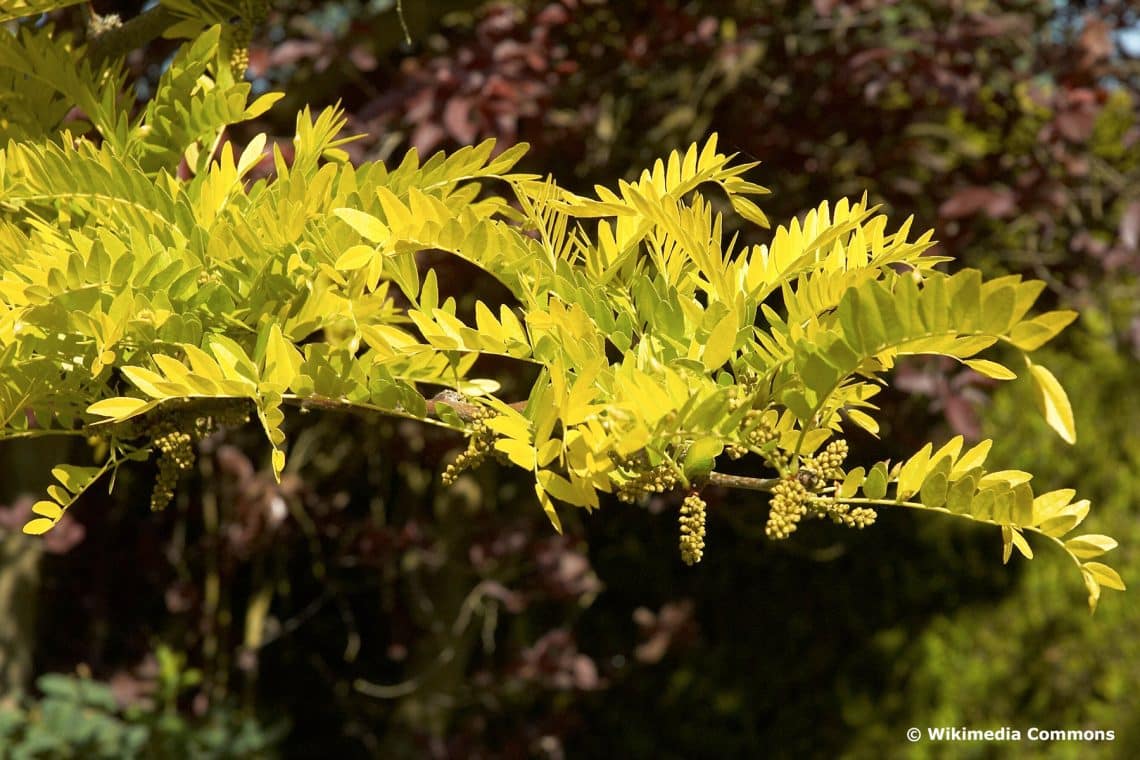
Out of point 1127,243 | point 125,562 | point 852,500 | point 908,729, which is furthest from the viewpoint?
point 908,729

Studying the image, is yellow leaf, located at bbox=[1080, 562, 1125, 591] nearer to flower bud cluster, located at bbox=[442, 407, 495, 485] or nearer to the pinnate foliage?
the pinnate foliage

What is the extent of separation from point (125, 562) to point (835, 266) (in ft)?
10.6

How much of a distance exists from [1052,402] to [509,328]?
421mm

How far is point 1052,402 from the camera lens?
0.71 meters

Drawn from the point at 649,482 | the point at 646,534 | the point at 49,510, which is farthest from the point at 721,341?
the point at 646,534

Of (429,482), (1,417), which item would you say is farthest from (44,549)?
(1,417)

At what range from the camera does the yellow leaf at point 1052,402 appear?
0.71 m

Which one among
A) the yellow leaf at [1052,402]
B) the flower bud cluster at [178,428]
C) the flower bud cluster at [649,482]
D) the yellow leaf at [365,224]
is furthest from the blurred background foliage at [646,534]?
the yellow leaf at [1052,402]

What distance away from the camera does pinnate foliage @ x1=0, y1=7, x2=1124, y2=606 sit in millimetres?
832

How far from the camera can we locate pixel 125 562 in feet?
11.7

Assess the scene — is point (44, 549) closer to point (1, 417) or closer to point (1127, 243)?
point (1, 417)

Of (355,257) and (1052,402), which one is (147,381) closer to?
(355,257)

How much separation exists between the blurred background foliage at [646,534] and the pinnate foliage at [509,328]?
151 cm

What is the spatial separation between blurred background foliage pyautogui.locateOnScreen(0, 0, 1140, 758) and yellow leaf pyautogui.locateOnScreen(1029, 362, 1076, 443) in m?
1.85
